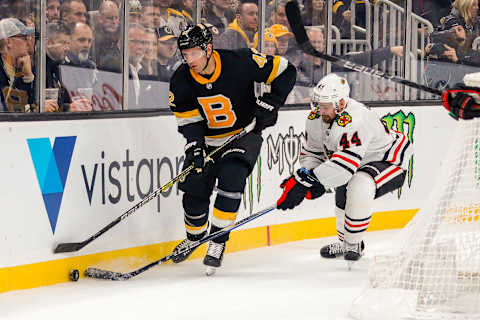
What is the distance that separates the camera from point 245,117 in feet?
16.0

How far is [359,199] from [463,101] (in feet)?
3.84

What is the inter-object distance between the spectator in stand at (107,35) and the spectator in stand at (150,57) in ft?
0.65

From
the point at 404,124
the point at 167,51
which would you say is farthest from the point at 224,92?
the point at 404,124

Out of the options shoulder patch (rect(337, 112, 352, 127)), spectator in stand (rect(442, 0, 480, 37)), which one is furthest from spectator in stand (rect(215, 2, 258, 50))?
spectator in stand (rect(442, 0, 480, 37))

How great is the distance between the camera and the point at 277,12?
6004 mm

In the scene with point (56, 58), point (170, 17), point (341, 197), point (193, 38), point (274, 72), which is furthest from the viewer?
point (170, 17)

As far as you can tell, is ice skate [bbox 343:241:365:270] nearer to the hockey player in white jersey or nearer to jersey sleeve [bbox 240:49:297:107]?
the hockey player in white jersey

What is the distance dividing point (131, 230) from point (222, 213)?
0.48 metres

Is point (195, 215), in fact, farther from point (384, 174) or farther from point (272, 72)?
point (384, 174)

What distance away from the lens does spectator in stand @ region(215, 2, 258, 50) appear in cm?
569

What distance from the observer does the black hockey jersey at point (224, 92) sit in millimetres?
4734

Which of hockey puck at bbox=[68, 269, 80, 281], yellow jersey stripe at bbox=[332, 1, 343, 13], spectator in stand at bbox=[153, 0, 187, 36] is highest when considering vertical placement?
yellow jersey stripe at bbox=[332, 1, 343, 13]

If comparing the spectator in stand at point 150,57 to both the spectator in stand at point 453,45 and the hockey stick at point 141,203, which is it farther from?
the spectator in stand at point 453,45

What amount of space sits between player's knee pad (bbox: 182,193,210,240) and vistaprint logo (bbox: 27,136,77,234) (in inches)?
25.4
